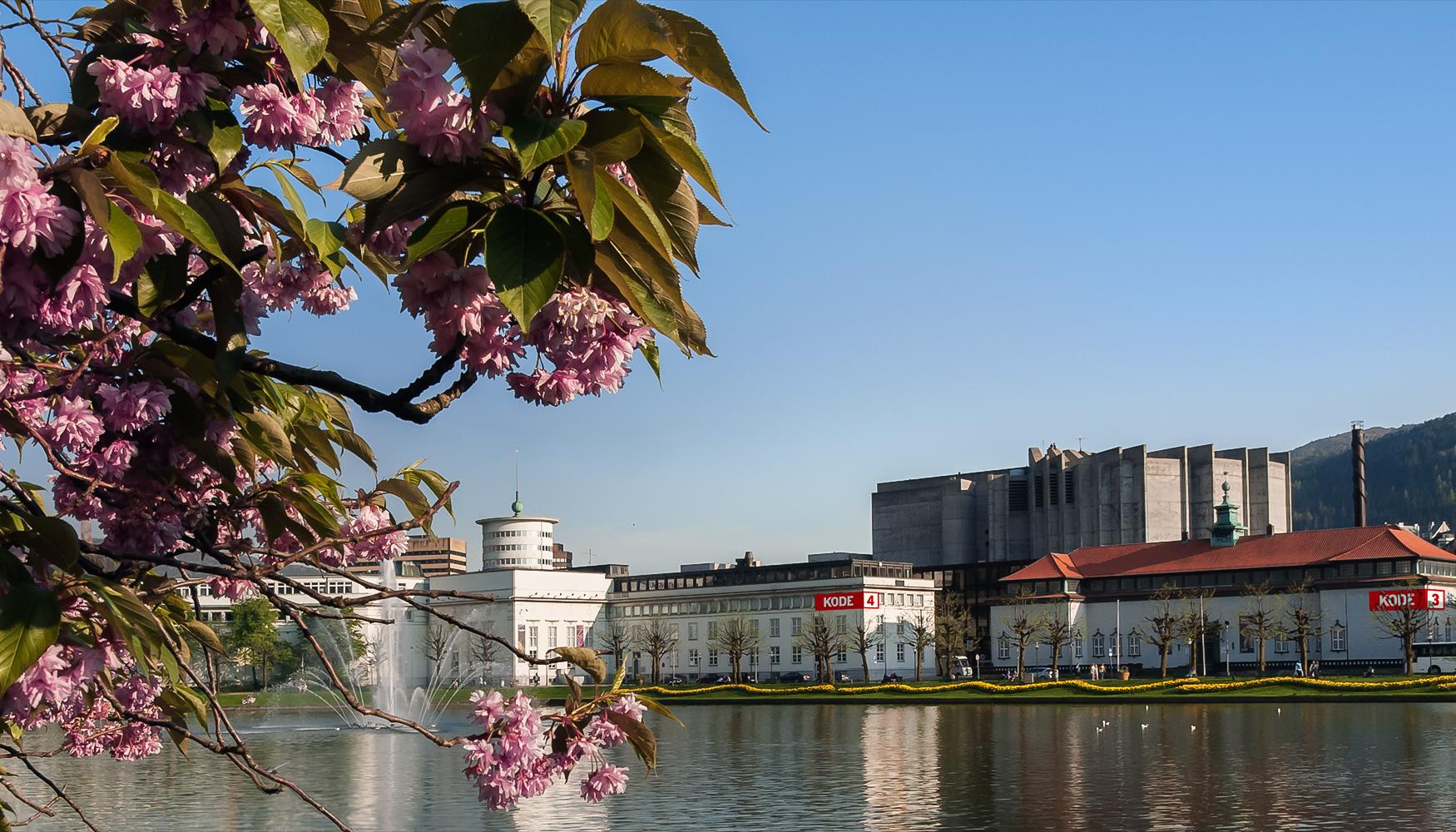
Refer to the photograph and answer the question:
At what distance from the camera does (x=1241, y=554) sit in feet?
378

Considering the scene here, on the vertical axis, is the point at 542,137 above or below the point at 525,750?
above

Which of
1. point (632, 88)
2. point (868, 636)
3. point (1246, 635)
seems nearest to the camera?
point (632, 88)

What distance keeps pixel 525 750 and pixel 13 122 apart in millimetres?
2241

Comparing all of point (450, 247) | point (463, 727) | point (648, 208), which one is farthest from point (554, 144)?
point (463, 727)

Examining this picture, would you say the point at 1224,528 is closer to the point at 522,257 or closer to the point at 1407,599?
the point at 1407,599

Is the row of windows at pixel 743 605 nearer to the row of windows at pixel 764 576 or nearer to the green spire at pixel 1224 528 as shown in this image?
the row of windows at pixel 764 576

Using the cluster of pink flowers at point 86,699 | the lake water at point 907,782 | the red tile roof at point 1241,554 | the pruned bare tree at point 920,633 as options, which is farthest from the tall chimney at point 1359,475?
the cluster of pink flowers at point 86,699

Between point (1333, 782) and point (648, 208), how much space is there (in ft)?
120

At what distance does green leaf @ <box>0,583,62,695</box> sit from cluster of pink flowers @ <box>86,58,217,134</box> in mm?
1032

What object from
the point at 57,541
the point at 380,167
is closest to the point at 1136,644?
the point at 57,541

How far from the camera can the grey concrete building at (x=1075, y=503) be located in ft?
473

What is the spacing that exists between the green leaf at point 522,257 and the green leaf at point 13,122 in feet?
2.87

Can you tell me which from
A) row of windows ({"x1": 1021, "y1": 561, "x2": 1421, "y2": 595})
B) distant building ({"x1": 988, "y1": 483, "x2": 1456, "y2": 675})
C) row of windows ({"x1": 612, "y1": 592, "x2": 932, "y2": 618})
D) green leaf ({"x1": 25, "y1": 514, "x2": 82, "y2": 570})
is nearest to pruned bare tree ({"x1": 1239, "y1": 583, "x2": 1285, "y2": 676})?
distant building ({"x1": 988, "y1": 483, "x2": 1456, "y2": 675})

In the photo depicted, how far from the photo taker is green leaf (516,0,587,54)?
2.62m
